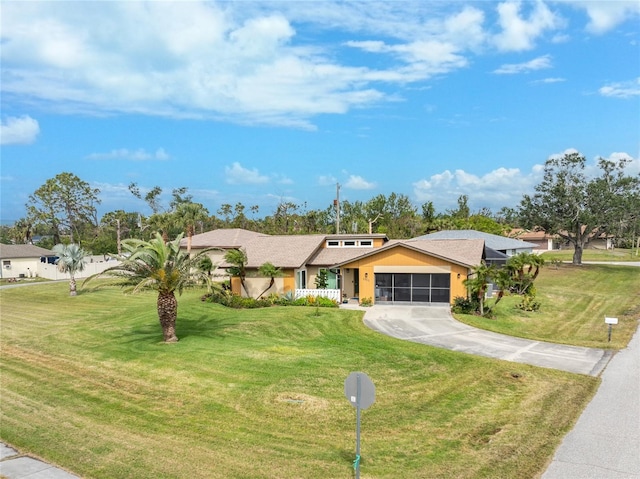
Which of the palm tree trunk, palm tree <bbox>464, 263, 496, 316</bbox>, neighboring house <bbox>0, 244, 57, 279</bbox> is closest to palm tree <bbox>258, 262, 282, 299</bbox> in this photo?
the palm tree trunk

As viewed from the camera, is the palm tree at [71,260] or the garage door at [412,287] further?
the palm tree at [71,260]

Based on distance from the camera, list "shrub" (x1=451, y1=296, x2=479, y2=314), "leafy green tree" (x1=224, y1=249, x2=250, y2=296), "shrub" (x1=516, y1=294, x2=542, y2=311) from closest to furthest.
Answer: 1. "shrub" (x1=451, y1=296, x2=479, y2=314)
2. "shrub" (x1=516, y1=294, x2=542, y2=311)
3. "leafy green tree" (x1=224, y1=249, x2=250, y2=296)

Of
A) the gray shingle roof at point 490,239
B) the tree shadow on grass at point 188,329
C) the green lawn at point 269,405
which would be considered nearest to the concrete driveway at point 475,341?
the green lawn at point 269,405

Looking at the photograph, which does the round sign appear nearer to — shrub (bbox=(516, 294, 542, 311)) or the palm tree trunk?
the palm tree trunk

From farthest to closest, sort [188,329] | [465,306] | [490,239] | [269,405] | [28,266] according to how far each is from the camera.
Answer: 1. [28,266]
2. [490,239]
3. [465,306]
4. [188,329]
5. [269,405]

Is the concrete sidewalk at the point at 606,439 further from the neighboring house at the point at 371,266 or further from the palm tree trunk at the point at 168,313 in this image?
the palm tree trunk at the point at 168,313

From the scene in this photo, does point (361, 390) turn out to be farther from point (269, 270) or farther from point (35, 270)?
point (35, 270)

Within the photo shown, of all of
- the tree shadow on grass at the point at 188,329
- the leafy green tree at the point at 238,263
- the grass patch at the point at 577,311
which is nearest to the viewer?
the tree shadow on grass at the point at 188,329

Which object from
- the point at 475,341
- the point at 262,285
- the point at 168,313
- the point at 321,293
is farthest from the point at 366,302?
the point at 168,313
